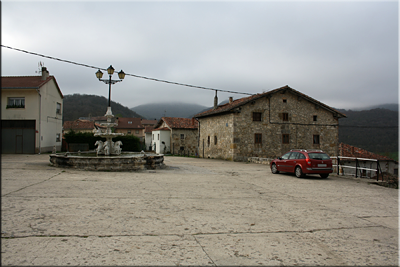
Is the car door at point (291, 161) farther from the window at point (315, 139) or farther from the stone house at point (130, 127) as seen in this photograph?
the stone house at point (130, 127)

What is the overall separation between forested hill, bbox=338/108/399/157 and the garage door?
140ft

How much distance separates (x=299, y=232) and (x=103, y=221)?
→ 3653 mm

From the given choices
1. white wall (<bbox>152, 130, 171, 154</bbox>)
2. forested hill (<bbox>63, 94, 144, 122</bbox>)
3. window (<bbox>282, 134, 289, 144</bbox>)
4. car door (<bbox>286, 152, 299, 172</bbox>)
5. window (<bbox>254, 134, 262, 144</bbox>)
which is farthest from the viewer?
forested hill (<bbox>63, 94, 144, 122</bbox>)

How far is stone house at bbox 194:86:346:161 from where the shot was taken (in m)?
26.3

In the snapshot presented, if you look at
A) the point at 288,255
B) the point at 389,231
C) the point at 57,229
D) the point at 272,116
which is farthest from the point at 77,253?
the point at 272,116

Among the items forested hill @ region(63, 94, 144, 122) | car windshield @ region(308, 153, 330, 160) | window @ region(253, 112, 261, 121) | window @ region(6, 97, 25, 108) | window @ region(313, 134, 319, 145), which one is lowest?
car windshield @ region(308, 153, 330, 160)

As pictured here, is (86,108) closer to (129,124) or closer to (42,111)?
(129,124)

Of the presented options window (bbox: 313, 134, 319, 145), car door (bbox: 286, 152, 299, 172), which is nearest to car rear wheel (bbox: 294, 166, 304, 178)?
car door (bbox: 286, 152, 299, 172)

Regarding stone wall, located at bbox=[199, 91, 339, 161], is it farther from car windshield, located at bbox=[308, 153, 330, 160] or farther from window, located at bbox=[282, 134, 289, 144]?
car windshield, located at bbox=[308, 153, 330, 160]

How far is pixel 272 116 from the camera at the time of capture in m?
27.6

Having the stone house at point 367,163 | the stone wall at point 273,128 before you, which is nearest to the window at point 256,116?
the stone wall at point 273,128

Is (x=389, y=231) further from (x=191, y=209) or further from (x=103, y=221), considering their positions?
(x=103, y=221)

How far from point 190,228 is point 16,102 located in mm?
27148

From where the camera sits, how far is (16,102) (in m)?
25.8
